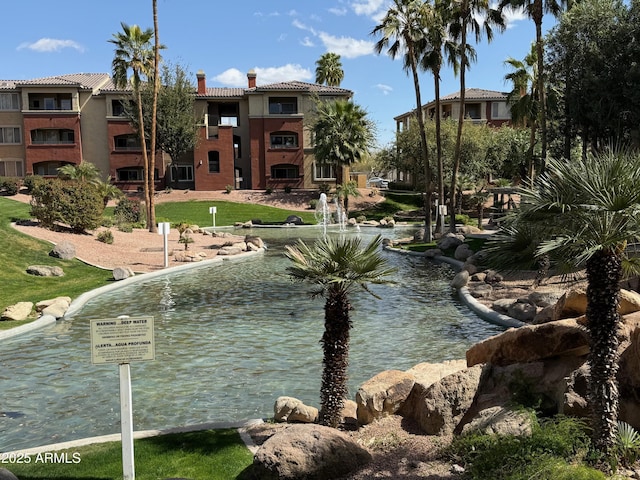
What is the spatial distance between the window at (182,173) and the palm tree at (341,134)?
1766 centimetres

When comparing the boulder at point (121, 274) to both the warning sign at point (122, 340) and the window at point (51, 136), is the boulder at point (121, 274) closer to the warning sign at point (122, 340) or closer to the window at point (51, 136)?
the warning sign at point (122, 340)

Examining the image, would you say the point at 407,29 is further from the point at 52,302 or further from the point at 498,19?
the point at 52,302

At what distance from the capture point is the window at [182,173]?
6062 centimetres

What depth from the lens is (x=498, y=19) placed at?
3134cm

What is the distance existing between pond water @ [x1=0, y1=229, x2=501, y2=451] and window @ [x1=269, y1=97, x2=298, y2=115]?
141 feet

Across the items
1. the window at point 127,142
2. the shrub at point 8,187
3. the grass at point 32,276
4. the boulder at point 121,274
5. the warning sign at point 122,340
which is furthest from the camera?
the window at point 127,142

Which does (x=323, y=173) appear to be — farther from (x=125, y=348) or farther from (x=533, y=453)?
(x=533, y=453)

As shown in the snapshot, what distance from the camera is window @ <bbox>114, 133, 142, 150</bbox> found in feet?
195

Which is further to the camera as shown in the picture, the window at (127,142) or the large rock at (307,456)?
the window at (127,142)

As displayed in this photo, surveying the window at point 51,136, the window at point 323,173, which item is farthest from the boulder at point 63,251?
the window at point 51,136

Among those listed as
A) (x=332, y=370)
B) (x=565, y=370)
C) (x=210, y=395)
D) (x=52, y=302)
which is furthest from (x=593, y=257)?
(x=52, y=302)

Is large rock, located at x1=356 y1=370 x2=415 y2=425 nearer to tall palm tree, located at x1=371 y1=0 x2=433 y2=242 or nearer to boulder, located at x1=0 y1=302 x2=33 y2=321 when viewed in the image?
boulder, located at x1=0 y1=302 x2=33 y2=321

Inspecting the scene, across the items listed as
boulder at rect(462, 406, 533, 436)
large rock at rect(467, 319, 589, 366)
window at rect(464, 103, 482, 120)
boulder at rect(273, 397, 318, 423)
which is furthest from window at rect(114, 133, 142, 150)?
boulder at rect(462, 406, 533, 436)

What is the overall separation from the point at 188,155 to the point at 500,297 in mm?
49462
